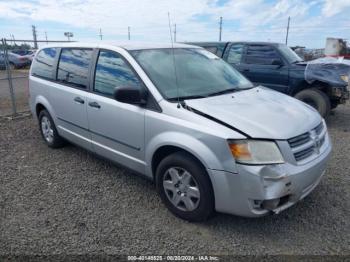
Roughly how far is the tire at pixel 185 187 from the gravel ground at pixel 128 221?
142 millimetres

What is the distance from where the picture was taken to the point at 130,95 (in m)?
3.04

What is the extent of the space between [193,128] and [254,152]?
0.57 meters

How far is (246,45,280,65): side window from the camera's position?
7430 mm

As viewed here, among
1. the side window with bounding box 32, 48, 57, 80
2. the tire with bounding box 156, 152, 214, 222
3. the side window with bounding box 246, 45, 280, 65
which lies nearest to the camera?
the tire with bounding box 156, 152, 214, 222

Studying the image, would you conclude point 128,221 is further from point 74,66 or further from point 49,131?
point 49,131

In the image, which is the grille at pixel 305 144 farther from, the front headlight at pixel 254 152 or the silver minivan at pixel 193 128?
the front headlight at pixel 254 152

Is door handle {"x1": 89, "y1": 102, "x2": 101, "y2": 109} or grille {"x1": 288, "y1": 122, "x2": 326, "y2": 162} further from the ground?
door handle {"x1": 89, "y1": 102, "x2": 101, "y2": 109}

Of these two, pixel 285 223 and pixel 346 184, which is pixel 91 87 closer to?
pixel 285 223

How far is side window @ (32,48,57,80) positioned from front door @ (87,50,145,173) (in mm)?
1342

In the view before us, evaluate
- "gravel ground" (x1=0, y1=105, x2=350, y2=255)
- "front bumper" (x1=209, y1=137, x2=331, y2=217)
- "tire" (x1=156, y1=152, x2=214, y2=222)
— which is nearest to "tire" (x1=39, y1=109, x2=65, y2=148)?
"gravel ground" (x1=0, y1=105, x2=350, y2=255)

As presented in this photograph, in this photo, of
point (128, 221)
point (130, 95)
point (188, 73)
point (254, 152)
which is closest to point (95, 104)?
point (130, 95)

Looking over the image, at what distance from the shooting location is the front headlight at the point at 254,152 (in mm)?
2555

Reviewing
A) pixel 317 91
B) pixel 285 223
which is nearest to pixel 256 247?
pixel 285 223

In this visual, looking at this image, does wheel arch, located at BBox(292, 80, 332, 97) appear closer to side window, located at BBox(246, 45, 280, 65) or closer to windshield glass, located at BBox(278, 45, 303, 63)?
windshield glass, located at BBox(278, 45, 303, 63)
